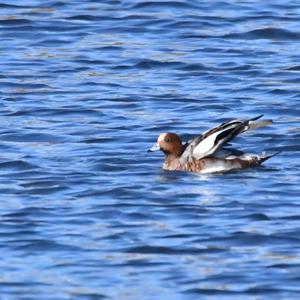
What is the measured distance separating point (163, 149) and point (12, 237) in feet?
9.68

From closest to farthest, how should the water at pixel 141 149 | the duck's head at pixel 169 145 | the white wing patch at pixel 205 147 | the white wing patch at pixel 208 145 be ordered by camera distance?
the water at pixel 141 149 < the white wing patch at pixel 208 145 < the white wing patch at pixel 205 147 < the duck's head at pixel 169 145

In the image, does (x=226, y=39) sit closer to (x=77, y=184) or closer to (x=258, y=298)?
(x=77, y=184)

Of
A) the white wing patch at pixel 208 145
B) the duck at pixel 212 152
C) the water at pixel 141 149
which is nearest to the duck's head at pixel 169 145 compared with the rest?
the duck at pixel 212 152

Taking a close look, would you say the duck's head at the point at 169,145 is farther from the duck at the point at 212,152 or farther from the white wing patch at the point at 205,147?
the white wing patch at the point at 205,147

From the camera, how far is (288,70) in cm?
1912

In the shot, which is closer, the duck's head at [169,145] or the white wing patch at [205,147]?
the white wing patch at [205,147]

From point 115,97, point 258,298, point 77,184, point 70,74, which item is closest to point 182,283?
point 258,298

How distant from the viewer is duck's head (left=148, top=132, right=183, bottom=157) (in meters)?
14.8

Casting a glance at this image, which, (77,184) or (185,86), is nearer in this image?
(77,184)

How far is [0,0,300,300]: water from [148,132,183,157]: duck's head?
30 cm

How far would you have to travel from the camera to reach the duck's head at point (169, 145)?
14.8 metres

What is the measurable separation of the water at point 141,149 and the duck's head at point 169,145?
→ 0.30 metres

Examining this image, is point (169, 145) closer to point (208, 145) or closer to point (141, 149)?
point (208, 145)

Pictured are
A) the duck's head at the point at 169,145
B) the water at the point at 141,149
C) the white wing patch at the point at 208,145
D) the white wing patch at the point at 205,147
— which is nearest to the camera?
the water at the point at 141,149
